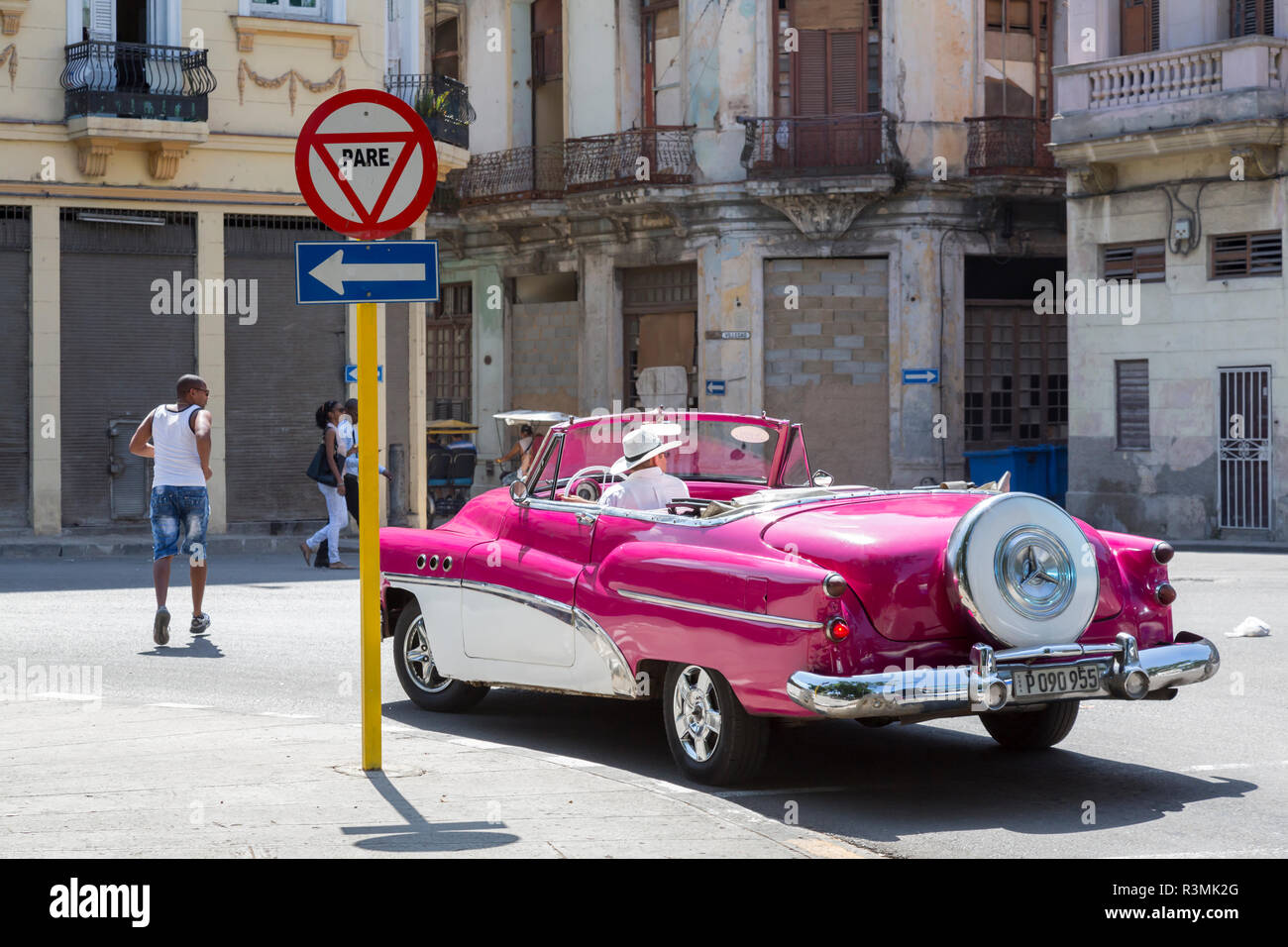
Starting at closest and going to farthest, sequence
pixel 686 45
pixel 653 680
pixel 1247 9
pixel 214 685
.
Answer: pixel 653 680 < pixel 214 685 < pixel 1247 9 < pixel 686 45

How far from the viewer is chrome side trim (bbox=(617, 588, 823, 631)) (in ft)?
22.5

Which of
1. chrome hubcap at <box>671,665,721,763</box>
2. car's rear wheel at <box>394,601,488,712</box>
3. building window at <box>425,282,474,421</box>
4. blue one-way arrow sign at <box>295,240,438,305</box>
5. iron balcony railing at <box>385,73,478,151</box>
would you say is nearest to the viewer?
blue one-way arrow sign at <box>295,240,438,305</box>

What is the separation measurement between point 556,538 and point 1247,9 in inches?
807

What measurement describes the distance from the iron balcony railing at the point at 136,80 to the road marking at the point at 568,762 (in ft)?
52.6

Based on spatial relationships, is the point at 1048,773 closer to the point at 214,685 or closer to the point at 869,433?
the point at 214,685

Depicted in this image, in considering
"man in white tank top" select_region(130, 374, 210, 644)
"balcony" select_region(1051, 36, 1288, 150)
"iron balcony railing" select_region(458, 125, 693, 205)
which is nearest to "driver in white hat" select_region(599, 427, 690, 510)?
"man in white tank top" select_region(130, 374, 210, 644)

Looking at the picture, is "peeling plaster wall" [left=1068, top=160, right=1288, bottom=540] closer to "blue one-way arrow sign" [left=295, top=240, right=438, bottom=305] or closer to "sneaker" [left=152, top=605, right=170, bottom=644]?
"sneaker" [left=152, top=605, right=170, bottom=644]

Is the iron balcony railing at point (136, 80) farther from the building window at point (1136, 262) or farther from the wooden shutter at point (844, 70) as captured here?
the building window at point (1136, 262)

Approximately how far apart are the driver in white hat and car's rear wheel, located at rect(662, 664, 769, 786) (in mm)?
1003

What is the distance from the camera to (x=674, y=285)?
→ 32312mm

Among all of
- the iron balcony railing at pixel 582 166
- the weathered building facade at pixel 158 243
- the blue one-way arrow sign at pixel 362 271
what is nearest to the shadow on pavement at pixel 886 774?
the blue one-way arrow sign at pixel 362 271

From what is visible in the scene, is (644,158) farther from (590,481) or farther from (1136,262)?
(590,481)
